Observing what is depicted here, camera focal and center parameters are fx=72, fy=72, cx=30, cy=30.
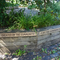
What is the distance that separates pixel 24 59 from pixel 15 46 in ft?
1.80

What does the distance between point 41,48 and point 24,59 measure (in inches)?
31.5

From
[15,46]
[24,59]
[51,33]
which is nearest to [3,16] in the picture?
[15,46]

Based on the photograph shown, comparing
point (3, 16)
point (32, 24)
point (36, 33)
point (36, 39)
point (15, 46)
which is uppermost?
point (3, 16)

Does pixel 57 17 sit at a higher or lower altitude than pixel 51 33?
higher

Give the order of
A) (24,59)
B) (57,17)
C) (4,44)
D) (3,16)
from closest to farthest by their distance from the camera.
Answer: (24,59) < (4,44) < (3,16) < (57,17)

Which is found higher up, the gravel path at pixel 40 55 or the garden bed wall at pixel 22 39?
the garden bed wall at pixel 22 39

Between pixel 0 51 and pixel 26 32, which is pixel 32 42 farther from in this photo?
pixel 0 51

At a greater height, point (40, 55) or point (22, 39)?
point (22, 39)

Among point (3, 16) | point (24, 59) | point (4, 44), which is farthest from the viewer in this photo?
point (3, 16)

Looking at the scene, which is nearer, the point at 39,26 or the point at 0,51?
the point at 0,51

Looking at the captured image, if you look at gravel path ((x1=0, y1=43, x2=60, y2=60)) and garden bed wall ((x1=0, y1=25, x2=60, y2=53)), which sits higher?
garden bed wall ((x1=0, y1=25, x2=60, y2=53))

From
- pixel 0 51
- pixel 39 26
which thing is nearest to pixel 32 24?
pixel 39 26

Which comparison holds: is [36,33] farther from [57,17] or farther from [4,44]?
[57,17]

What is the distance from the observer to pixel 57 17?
3.48 metres
